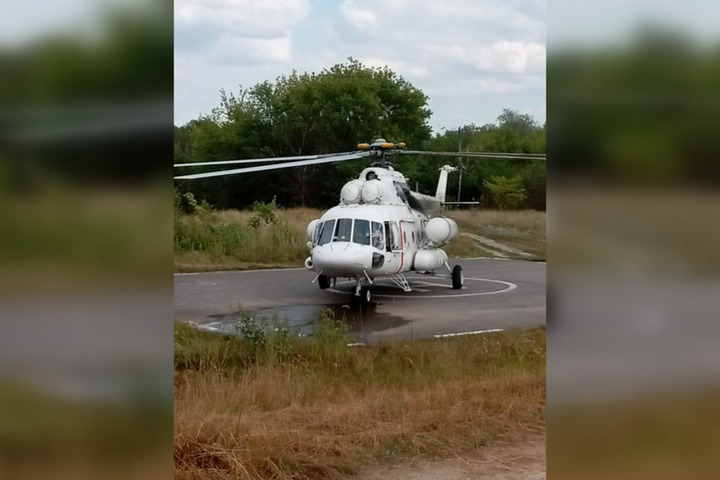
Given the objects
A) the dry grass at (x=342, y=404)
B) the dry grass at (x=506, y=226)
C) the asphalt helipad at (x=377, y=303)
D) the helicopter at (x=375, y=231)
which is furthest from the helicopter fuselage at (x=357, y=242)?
the dry grass at (x=506, y=226)

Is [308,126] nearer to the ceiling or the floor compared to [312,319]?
nearer to the ceiling

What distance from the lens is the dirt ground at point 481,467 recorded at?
4535 mm

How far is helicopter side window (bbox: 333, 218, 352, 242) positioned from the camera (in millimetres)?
10848

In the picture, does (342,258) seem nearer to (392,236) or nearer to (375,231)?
(375,231)

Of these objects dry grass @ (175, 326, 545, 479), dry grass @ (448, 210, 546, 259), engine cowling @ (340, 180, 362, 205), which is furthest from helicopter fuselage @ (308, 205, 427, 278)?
dry grass @ (448, 210, 546, 259)

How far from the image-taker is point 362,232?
1091 cm

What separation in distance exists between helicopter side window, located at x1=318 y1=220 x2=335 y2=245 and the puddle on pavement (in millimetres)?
1074

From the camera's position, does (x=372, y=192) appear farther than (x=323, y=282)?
No

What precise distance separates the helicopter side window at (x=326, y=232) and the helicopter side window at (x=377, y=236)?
0.64 m

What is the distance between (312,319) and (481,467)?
631 cm
